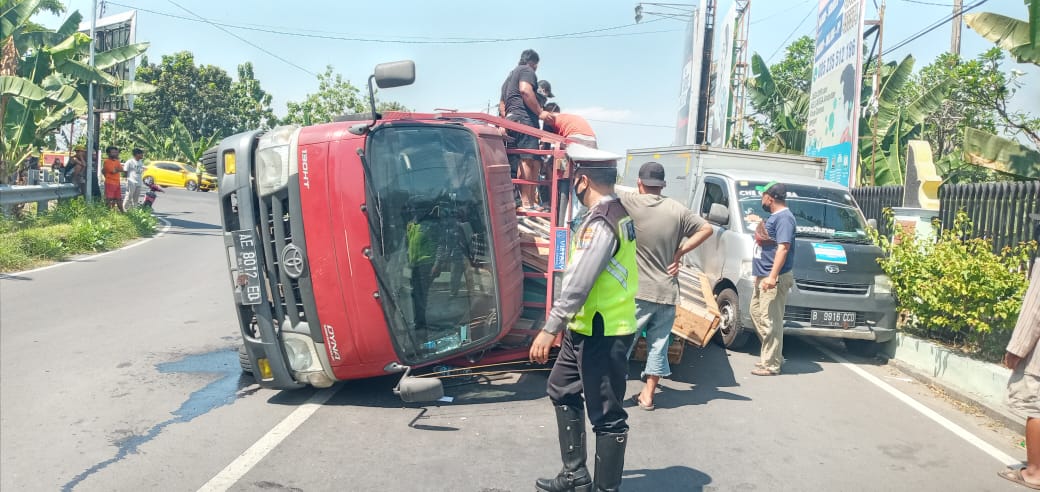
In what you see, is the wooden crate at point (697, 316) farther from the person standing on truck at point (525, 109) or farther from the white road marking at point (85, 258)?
the white road marking at point (85, 258)

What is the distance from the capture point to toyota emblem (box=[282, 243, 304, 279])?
5.90 metres

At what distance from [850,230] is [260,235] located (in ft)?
22.0

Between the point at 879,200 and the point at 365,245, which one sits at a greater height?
the point at 879,200

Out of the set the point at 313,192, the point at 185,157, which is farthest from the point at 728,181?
the point at 185,157

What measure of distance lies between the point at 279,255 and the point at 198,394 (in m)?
1.58

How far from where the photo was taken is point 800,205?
964 centimetres

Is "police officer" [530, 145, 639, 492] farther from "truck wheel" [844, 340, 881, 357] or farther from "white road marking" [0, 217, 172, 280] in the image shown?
"white road marking" [0, 217, 172, 280]

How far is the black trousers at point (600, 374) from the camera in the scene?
4.30 meters

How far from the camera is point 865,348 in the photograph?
9445 mm

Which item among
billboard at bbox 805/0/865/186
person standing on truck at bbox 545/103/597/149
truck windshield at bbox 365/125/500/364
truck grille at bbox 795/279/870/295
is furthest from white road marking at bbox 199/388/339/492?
billboard at bbox 805/0/865/186

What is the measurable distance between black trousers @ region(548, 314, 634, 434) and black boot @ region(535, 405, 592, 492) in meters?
0.10

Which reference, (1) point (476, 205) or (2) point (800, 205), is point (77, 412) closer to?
(1) point (476, 205)

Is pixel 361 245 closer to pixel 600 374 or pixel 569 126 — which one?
pixel 600 374

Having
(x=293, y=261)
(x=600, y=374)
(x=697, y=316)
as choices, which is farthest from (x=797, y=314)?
(x=293, y=261)
